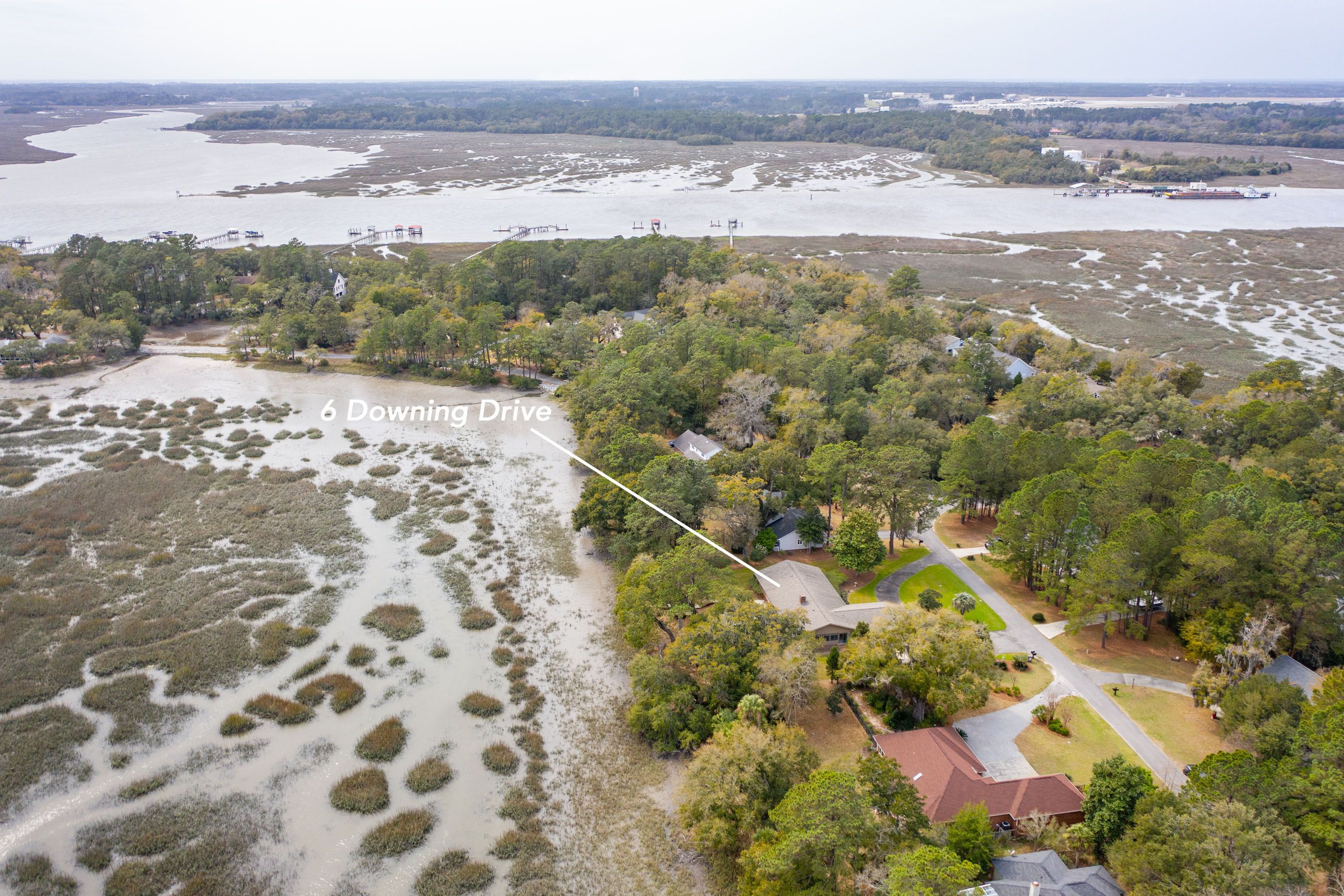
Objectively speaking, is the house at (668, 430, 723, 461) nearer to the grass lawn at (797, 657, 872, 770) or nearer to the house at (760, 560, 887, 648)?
the house at (760, 560, 887, 648)

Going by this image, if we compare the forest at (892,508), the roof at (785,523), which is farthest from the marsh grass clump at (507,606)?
the roof at (785,523)

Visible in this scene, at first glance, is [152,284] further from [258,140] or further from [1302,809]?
[258,140]

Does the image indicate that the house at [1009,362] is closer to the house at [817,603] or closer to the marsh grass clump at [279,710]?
the house at [817,603]

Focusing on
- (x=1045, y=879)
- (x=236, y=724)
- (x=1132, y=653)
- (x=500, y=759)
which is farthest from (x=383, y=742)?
(x=1132, y=653)

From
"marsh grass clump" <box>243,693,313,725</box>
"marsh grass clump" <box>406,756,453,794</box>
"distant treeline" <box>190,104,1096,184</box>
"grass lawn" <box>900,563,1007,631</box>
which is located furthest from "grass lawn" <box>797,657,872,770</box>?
"distant treeline" <box>190,104,1096,184</box>

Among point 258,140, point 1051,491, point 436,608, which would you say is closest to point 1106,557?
point 1051,491

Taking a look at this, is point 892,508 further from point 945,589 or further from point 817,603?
point 817,603

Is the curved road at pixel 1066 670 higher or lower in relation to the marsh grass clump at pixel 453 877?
higher
